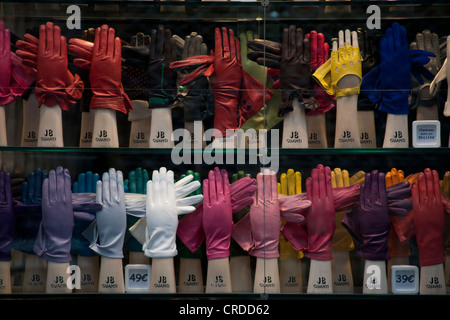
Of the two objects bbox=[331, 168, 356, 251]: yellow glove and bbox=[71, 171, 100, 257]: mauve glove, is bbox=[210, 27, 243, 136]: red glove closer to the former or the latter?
bbox=[331, 168, 356, 251]: yellow glove

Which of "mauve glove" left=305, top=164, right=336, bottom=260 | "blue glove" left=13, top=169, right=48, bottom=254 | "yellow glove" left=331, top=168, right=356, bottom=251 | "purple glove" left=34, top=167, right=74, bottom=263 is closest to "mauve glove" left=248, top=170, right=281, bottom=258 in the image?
"mauve glove" left=305, top=164, right=336, bottom=260

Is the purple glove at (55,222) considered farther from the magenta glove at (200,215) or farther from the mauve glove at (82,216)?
the magenta glove at (200,215)

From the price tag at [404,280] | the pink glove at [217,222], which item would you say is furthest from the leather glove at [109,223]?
the price tag at [404,280]

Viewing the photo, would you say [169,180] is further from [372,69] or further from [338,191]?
[372,69]

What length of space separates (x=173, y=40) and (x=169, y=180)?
579mm

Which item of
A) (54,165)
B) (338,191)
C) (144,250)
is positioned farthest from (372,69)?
(54,165)

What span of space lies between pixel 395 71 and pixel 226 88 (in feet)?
2.20

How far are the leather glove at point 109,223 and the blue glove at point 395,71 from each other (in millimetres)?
1070

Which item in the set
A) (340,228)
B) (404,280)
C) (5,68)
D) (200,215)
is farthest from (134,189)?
(404,280)

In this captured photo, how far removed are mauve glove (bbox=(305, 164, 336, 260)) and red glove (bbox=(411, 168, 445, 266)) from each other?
33cm

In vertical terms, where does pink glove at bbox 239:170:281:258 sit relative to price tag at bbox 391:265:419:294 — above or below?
above

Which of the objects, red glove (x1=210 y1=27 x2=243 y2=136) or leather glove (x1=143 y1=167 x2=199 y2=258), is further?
red glove (x1=210 y1=27 x2=243 y2=136)

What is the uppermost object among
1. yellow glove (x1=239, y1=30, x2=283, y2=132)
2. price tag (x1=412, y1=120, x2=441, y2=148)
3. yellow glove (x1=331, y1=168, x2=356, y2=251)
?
yellow glove (x1=239, y1=30, x2=283, y2=132)

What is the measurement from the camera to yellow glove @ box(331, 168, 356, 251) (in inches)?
97.4
